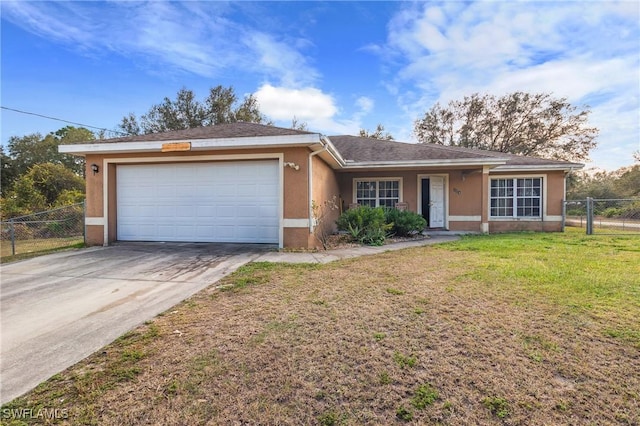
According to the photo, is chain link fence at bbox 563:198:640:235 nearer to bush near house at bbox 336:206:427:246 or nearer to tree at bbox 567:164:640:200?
bush near house at bbox 336:206:427:246

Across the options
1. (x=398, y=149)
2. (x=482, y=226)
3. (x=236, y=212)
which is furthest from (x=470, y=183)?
(x=236, y=212)

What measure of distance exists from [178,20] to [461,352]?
38.1ft

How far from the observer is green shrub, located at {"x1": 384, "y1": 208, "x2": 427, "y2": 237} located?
9.97 metres

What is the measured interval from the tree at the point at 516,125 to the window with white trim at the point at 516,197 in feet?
56.9

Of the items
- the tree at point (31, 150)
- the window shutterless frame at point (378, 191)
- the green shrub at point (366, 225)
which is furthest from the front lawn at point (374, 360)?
the tree at point (31, 150)

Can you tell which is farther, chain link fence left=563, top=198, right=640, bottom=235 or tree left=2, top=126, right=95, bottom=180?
tree left=2, top=126, right=95, bottom=180

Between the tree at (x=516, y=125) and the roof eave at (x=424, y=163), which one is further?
the tree at (x=516, y=125)

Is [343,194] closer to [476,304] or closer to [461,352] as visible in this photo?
[476,304]

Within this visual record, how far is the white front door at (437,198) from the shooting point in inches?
481

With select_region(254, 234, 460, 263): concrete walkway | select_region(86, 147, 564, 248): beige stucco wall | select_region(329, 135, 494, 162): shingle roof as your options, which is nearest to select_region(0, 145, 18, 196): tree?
select_region(86, 147, 564, 248): beige stucco wall

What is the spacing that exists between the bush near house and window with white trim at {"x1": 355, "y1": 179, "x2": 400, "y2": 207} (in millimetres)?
2395

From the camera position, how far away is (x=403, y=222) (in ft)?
32.7

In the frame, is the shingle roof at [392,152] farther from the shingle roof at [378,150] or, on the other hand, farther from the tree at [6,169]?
the tree at [6,169]

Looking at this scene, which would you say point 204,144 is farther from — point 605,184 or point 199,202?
point 605,184
